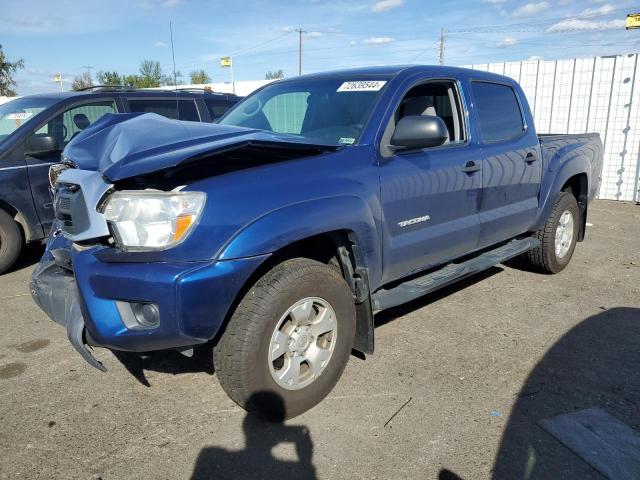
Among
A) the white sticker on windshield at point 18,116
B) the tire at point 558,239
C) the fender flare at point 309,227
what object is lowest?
the tire at point 558,239

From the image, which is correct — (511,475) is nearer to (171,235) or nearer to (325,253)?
(325,253)

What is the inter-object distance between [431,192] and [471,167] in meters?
0.55

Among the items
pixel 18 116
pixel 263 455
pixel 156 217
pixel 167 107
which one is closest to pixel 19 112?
pixel 18 116

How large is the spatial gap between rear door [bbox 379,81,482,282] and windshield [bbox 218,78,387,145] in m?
0.23

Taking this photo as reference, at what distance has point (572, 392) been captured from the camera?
3035 mm

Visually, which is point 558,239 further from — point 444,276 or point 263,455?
point 263,455

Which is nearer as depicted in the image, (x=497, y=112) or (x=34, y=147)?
(x=497, y=112)

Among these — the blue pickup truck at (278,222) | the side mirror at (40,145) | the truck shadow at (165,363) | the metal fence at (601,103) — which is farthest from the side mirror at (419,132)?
the metal fence at (601,103)

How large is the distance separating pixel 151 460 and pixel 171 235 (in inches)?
44.2

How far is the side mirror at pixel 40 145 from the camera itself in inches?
202

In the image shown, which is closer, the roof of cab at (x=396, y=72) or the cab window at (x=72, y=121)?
the roof of cab at (x=396, y=72)

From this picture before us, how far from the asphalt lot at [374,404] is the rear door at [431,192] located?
2.23 ft

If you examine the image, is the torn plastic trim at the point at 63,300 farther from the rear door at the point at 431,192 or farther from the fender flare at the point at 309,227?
the rear door at the point at 431,192

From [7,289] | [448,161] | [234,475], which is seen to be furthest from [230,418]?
[7,289]
